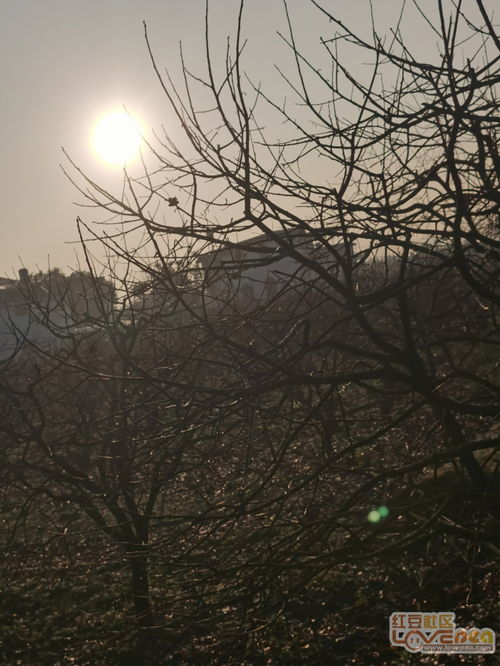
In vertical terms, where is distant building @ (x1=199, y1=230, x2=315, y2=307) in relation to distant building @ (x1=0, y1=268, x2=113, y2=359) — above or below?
below

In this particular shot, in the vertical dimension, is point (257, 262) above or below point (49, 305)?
below

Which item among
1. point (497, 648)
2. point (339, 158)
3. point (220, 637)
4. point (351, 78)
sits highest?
point (351, 78)

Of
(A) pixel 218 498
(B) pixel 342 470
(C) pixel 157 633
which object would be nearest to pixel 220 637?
(C) pixel 157 633

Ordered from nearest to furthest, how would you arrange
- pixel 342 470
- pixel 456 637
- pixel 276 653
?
pixel 342 470 → pixel 456 637 → pixel 276 653

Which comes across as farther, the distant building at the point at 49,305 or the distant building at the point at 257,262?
the distant building at the point at 49,305

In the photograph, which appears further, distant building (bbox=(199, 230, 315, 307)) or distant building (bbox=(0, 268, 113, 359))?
distant building (bbox=(0, 268, 113, 359))

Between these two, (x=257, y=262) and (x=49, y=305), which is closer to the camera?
(x=257, y=262)

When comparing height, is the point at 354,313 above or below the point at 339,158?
below

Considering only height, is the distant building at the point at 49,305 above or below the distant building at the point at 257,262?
above

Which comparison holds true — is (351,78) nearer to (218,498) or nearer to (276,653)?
(276,653)

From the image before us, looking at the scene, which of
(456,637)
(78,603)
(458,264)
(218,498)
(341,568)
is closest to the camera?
(458,264)

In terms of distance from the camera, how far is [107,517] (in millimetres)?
12555

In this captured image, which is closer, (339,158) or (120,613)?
(339,158)

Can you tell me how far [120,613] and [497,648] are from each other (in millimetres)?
4770
